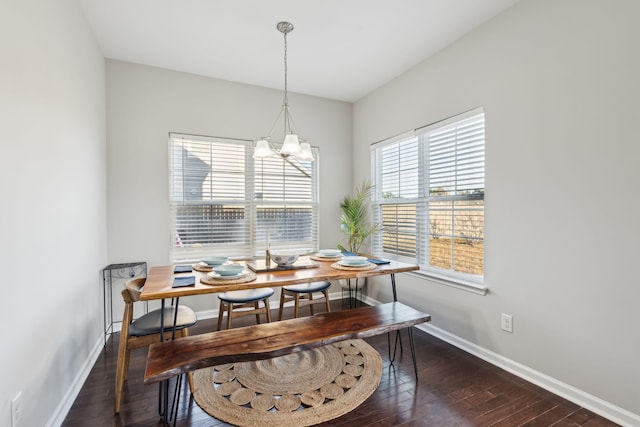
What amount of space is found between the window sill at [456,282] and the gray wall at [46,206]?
9.74 ft

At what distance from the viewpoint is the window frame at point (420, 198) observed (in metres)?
2.70

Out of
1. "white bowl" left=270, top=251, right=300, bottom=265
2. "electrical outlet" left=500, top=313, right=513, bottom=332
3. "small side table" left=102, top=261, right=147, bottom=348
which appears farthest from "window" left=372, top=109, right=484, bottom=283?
"small side table" left=102, top=261, right=147, bottom=348

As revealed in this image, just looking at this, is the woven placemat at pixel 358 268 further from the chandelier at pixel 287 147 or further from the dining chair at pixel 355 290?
the dining chair at pixel 355 290

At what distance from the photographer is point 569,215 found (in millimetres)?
2020

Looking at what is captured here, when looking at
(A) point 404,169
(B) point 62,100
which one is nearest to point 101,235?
(B) point 62,100

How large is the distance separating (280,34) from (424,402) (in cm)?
307

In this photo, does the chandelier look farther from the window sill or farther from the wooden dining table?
the window sill

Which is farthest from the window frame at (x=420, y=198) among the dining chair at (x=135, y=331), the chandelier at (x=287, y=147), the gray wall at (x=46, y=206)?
the gray wall at (x=46, y=206)

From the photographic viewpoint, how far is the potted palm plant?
390cm

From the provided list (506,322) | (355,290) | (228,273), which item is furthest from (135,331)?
(355,290)

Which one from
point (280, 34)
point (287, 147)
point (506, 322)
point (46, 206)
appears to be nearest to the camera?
point (46, 206)

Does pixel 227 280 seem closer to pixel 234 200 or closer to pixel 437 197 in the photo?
pixel 234 200

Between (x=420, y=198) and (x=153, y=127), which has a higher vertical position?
(x=153, y=127)

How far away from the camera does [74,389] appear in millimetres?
2086
